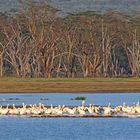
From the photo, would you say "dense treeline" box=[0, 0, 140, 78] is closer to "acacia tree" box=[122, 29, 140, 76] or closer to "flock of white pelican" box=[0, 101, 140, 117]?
"acacia tree" box=[122, 29, 140, 76]

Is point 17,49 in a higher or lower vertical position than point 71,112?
lower

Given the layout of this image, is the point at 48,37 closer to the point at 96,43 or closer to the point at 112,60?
the point at 96,43

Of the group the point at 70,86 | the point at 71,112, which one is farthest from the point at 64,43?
the point at 71,112

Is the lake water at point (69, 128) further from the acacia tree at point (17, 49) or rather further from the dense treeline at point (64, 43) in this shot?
the acacia tree at point (17, 49)

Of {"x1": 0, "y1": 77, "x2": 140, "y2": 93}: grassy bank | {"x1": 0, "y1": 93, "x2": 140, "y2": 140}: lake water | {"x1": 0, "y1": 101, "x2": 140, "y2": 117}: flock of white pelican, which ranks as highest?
{"x1": 0, "y1": 93, "x2": 140, "y2": 140}: lake water

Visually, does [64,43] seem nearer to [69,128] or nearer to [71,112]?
[71,112]

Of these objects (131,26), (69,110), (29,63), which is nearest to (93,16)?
(131,26)

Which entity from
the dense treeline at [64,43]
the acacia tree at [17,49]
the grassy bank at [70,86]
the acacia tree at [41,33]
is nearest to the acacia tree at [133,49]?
the dense treeline at [64,43]

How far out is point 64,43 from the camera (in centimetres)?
10050

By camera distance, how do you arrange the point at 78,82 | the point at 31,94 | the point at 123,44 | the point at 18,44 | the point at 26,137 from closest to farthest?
the point at 26,137 → the point at 31,94 → the point at 78,82 → the point at 18,44 → the point at 123,44

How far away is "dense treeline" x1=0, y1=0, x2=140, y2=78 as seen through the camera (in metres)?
95.4

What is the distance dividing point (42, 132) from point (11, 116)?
20.5ft

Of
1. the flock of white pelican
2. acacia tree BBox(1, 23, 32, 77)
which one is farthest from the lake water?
acacia tree BBox(1, 23, 32, 77)

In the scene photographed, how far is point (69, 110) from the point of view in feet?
137
